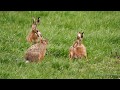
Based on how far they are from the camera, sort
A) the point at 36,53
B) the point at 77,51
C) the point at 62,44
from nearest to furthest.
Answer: the point at 36,53
the point at 77,51
the point at 62,44

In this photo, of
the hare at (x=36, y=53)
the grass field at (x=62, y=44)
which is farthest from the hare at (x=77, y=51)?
the hare at (x=36, y=53)

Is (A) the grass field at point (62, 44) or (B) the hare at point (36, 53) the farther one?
(B) the hare at point (36, 53)

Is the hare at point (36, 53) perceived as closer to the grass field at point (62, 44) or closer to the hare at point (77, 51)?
the grass field at point (62, 44)

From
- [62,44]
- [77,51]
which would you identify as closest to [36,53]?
[77,51]

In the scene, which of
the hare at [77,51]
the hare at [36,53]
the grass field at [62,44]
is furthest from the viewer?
the hare at [77,51]

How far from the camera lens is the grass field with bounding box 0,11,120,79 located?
30.7ft

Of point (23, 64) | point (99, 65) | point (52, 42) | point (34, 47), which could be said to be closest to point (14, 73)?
point (23, 64)

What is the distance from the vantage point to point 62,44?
1189 cm

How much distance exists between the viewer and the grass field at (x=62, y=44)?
9368 millimetres

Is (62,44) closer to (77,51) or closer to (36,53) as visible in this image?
(77,51)

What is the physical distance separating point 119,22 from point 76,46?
374 cm

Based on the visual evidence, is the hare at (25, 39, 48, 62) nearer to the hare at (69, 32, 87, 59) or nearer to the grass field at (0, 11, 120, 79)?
the grass field at (0, 11, 120, 79)

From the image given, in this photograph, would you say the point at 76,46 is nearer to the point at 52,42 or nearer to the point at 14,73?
the point at 52,42

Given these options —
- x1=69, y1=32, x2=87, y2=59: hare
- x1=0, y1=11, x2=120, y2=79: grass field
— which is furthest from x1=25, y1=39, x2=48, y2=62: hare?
x1=69, y1=32, x2=87, y2=59: hare
